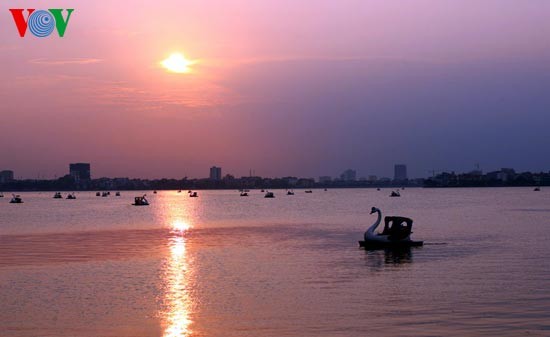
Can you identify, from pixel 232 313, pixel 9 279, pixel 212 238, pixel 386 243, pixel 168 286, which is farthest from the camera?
pixel 212 238

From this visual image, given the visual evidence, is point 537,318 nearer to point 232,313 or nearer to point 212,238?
point 232,313

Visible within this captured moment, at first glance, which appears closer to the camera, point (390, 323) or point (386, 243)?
point (390, 323)

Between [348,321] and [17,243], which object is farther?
[17,243]

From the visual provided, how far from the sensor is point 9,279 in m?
41.6

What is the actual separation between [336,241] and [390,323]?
43.8m

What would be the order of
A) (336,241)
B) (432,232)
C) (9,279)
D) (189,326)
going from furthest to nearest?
(432,232)
(336,241)
(9,279)
(189,326)

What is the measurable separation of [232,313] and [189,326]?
327 centimetres

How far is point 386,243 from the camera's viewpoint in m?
58.5

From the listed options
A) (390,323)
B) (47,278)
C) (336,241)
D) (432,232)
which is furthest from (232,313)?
(432,232)

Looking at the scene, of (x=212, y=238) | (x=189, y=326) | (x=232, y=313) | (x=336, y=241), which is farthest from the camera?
(x=212, y=238)

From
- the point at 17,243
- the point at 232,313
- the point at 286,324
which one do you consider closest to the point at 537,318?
the point at 286,324

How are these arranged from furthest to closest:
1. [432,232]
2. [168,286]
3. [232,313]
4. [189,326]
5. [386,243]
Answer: [432,232], [386,243], [168,286], [232,313], [189,326]

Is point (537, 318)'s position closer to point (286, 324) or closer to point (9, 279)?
point (286, 324)

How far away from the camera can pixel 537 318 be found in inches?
1108
